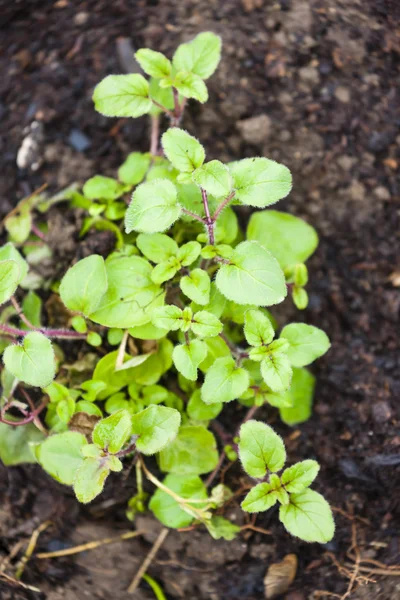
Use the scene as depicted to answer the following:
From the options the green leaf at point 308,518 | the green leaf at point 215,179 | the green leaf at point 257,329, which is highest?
the green leaf at point 215,179

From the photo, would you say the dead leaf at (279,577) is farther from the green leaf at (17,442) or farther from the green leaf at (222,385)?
the green leaf at (17,442)

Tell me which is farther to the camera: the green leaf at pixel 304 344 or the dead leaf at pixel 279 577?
the dead leaf at pixel 279 577

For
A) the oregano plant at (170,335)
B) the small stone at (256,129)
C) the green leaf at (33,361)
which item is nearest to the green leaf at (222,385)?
the oregano plant at (170,335)

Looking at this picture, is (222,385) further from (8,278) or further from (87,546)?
(87,546)

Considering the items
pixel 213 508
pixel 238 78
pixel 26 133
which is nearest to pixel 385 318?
pixel 213 508

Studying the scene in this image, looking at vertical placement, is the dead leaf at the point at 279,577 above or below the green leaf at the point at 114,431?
below
